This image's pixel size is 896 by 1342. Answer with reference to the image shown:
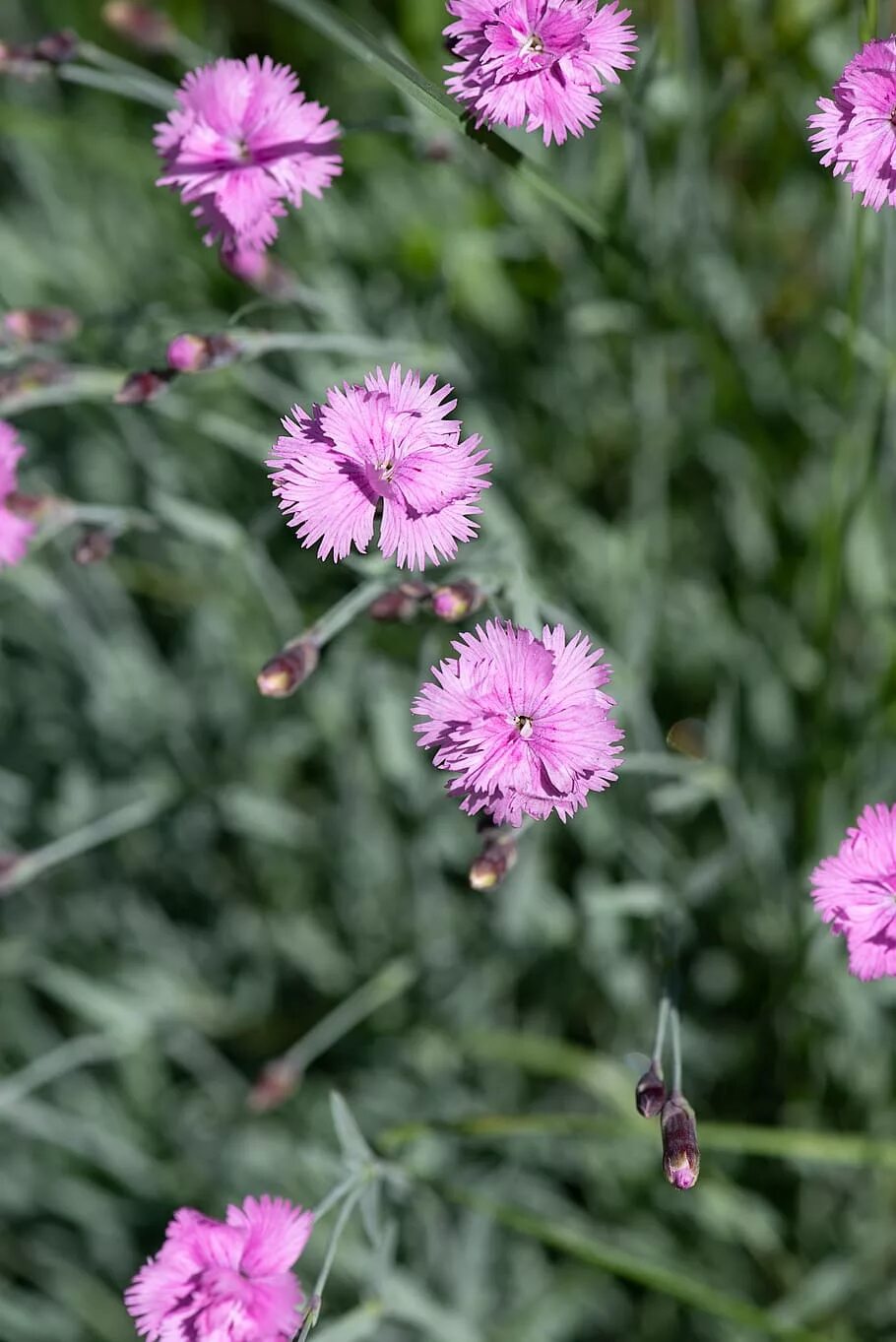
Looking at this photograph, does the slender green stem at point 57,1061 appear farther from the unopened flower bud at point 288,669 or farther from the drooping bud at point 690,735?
the drooping bud at point 690,735

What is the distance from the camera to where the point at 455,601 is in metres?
1.29

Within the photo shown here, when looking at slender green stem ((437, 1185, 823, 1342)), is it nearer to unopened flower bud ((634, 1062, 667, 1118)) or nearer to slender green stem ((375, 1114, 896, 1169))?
slender green stem ((375, 1114, 896, 1169))

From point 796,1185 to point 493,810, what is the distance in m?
1.32

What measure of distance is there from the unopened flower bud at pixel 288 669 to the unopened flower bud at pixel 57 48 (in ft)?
2.86

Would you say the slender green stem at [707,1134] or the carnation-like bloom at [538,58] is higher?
the carnation-like bloom at [538,58]

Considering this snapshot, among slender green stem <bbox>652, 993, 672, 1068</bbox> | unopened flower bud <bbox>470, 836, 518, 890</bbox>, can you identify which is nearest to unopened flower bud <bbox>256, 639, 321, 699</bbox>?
unopened flower bud <bbox>470, 836, 518, 890</bbox>

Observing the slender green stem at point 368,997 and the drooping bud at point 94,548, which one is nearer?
the drooping bud at point 94,548

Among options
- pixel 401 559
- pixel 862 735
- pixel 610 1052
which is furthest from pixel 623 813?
pixel 401 559

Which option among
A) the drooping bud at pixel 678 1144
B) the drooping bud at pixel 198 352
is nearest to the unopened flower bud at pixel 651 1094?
the drooping bud at pixel 678 1144

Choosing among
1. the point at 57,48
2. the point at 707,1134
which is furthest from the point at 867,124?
the point at 707,1134

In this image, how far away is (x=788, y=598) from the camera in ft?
7.50

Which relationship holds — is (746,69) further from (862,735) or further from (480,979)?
(480,979)

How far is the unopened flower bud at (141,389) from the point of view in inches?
56.2

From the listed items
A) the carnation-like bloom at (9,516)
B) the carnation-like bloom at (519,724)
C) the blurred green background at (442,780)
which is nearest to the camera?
the carnation-like bloom at (519,724)
